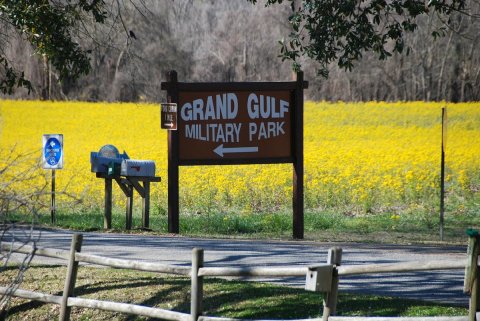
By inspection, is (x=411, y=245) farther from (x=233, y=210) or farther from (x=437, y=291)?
(x=233, y=210)

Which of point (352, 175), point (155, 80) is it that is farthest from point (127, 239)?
point (155, 80)

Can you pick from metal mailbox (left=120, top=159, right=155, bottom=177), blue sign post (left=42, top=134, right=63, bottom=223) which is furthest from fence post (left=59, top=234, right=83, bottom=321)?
blue sign post (left=42, top=134, right=63, bottom=223)

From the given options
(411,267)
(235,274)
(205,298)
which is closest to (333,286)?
(411,267)

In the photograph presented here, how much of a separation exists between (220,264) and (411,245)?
14.5 feet

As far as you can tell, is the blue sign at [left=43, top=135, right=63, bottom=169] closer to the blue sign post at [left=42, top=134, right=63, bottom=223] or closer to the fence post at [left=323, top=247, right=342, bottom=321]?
the blue sign post at [left=42, top=134, right=63, bottom=223]

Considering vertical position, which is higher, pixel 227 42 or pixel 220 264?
pixel 227 42

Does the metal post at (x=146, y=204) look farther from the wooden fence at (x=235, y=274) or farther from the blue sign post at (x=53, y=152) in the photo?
the wooden fence at (x=235, y=274)

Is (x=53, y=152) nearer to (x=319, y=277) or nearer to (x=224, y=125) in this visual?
(x=224, y=125)

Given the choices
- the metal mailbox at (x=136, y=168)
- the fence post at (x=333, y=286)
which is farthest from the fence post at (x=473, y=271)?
the metal mailbox at (x=136, y=168)

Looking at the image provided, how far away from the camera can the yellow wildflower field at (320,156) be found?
2389cm

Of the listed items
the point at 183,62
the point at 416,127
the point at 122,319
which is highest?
→ the point at 183,62

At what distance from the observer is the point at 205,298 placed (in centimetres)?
1159

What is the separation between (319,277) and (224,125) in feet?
33.1

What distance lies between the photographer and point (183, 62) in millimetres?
61344
